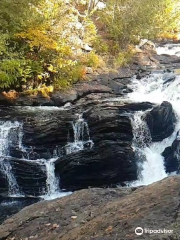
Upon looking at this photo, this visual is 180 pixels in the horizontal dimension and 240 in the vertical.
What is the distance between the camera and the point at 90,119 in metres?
11.8

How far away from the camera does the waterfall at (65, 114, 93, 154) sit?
11.3m

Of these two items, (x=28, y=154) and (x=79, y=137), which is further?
(x=79, y=137)

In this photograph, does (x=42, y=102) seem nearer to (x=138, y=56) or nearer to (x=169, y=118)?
(x=169, y=118)

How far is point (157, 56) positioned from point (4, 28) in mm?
13236

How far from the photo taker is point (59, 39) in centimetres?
1542

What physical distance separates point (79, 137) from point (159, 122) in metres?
3.20

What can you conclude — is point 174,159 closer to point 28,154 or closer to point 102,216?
point 28,154

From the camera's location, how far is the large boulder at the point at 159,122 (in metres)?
12.3

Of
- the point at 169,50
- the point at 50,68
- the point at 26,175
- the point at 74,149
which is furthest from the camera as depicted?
the point at 169,50

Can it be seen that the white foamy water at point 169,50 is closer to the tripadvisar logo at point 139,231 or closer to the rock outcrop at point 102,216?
the rock outcrop at point 102,216

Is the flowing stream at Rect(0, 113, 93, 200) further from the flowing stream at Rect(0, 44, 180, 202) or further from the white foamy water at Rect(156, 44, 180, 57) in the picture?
the white foamy water at Rect(156, 44, 180, 57)

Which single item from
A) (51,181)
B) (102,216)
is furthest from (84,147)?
(102,216)

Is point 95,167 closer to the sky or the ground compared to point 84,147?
closer to the ground

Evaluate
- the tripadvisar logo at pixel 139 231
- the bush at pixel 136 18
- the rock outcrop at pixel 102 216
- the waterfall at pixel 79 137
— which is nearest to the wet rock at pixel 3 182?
the waterfall at pixel 79 137
